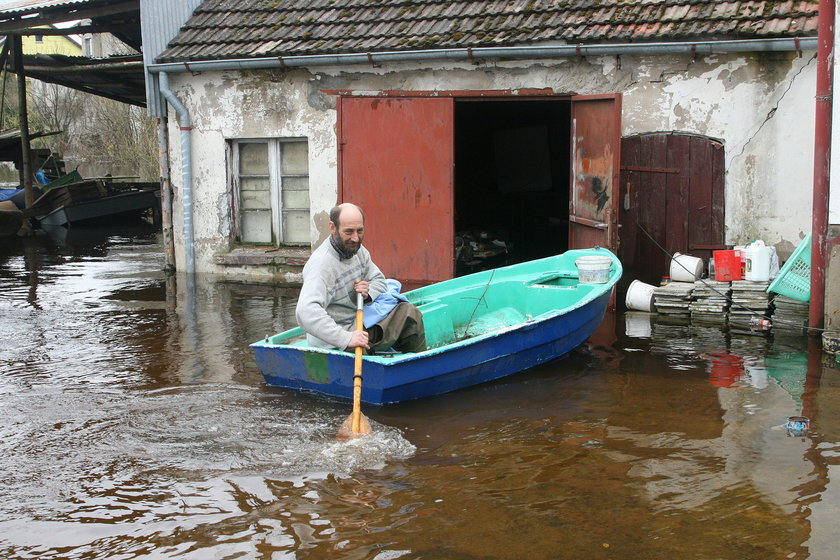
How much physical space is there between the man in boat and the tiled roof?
4928 mm

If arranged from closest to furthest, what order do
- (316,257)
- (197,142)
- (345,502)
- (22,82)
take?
(345,502) < (316,257) < (197,142) < (22,82)

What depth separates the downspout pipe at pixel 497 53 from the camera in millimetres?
9633

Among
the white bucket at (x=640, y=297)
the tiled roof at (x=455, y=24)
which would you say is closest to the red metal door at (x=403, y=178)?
the tiled roof at (x=455, y=24)

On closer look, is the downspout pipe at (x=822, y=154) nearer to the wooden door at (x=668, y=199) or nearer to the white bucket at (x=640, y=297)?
the white bucket at (x=640, y=297)

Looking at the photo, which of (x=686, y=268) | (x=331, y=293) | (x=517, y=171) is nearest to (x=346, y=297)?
(x=331, y=293)

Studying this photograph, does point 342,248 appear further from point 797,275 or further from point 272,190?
point 272,190

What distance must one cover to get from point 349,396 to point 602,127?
4767mm

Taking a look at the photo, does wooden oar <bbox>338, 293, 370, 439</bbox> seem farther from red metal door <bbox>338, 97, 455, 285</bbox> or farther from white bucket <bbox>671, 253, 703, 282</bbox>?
red metal door <bbox>338, 97, 455, 285</bbox>

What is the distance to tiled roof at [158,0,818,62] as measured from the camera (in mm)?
9922

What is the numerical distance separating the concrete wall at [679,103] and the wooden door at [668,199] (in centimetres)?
15

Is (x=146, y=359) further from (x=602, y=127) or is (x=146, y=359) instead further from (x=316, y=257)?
(x=602, y=127)

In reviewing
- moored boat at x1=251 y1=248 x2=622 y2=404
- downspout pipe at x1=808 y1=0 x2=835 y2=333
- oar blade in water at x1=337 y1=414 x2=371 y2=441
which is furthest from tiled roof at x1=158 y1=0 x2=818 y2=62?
oar blade in water at x1=337 y1=414 x2=371 y2=441

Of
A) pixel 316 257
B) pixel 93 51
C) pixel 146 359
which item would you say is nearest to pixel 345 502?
pixel 316 257

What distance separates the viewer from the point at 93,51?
4294 cm
